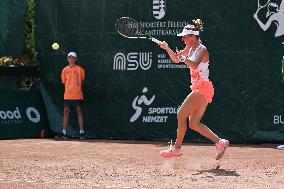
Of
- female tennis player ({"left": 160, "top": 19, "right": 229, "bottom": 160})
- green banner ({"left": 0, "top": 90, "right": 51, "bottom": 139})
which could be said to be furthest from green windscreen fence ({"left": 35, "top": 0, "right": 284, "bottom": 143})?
female tennis player ({"left": 160, "top": 19, "right": 229, "bottom": 160})

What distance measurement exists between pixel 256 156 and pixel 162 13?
4.10m

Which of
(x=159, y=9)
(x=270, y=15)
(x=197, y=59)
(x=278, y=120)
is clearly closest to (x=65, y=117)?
(x=159, y=9)

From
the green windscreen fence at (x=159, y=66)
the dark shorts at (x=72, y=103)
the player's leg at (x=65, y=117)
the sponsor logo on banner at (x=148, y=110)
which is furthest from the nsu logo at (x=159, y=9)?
the player's leg at (x=65, y=117)

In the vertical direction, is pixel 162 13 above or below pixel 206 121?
above

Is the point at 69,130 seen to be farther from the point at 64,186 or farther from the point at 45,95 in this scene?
the point at 64,186

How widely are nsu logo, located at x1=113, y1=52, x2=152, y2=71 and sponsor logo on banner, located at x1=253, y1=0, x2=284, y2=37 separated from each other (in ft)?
7.33

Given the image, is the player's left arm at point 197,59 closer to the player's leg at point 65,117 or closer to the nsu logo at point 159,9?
the nsu logo at point 159,9

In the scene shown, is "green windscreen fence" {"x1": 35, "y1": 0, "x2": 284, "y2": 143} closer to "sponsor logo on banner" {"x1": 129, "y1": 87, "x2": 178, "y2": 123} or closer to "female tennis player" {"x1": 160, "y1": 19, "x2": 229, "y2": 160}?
"sponsor logo on banner" {"x1": 129, "y1": 87, "x2": 178, "y2": 123}

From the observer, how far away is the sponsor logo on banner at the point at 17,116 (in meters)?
12.6

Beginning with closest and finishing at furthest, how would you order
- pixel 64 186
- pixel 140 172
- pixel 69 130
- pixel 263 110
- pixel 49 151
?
pixel 64 186 < pixel 140 172 < pixel 49 151 < pixel 263 110 < pixel 69 130

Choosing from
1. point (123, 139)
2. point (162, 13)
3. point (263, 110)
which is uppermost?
point (162, 13)

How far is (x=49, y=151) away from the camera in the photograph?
999 centimetres

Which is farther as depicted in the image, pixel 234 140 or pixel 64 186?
pixel 234 140

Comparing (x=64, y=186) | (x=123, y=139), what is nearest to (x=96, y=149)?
(x=123, y=139)
